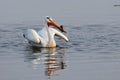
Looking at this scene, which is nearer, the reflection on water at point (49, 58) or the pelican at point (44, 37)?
the reflection on water at point (49, 58)

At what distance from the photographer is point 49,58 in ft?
51.8

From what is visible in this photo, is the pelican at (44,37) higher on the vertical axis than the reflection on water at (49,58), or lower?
higher

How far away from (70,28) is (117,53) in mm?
6179

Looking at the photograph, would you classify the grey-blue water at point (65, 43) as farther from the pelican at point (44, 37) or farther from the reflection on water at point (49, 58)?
the pelican at point (44, 37)

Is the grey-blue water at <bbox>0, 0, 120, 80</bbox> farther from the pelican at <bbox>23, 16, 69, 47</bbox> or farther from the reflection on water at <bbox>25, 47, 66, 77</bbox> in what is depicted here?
the pelican at <bbox>23, 16, 69, 47</bbox>

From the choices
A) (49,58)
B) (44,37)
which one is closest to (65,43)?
(44,37)

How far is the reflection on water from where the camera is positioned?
14.1 meters

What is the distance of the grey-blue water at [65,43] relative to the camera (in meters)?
13.4

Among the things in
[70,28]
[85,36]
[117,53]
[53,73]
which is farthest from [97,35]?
[53,73]

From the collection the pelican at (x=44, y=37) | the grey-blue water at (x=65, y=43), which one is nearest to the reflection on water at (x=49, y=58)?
the grey-blue water at (x=65, y=43)

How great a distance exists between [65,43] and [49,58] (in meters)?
3.54

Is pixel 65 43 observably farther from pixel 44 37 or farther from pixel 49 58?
pixel 49 58

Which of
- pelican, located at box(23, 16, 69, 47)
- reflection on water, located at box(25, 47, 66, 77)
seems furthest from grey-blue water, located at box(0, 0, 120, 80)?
pelican, located at box(23, 16, 69, 47)

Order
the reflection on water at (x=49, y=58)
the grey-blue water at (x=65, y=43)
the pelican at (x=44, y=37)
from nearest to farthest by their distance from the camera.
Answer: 1. the grey-blue water at (x=65, y=43)
2. the reflection on water at (x=49, y=58)
3. the pelican at (x=44, y=37)
